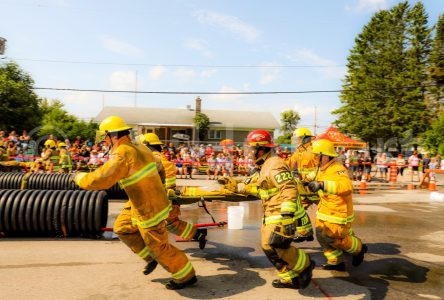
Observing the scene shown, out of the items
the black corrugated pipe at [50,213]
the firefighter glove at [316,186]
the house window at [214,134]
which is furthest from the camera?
the house window at [214,134]

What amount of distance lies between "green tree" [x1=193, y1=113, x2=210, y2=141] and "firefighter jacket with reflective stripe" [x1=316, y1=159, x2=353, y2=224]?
125ft

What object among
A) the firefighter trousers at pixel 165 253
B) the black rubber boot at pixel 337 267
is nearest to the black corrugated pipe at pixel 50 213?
the firefighter trousers at pixel 165 253

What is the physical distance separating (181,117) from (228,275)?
4144 centimetres

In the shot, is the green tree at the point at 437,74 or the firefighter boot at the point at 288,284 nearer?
the firefighter boot at the point at 288,284

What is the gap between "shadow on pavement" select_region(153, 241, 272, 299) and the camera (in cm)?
420

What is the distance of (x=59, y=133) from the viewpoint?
130 feet

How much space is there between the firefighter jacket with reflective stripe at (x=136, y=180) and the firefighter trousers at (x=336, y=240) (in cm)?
230

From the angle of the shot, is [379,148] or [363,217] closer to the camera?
[363,217]

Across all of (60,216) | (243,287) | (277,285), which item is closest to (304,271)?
(277,285)

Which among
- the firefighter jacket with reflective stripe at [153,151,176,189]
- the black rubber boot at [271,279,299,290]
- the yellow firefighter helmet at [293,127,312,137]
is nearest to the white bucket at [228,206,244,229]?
the yellow firefighter helmet at [293,127,312,137]

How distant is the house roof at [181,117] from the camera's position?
44.2 m

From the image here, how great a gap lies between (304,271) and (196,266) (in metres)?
1.67

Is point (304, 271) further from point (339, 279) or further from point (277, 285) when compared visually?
point (339, 279)

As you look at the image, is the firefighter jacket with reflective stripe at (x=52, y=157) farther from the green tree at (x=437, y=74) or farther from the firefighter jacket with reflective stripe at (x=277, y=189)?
the green tree at (x=437, y=74)
